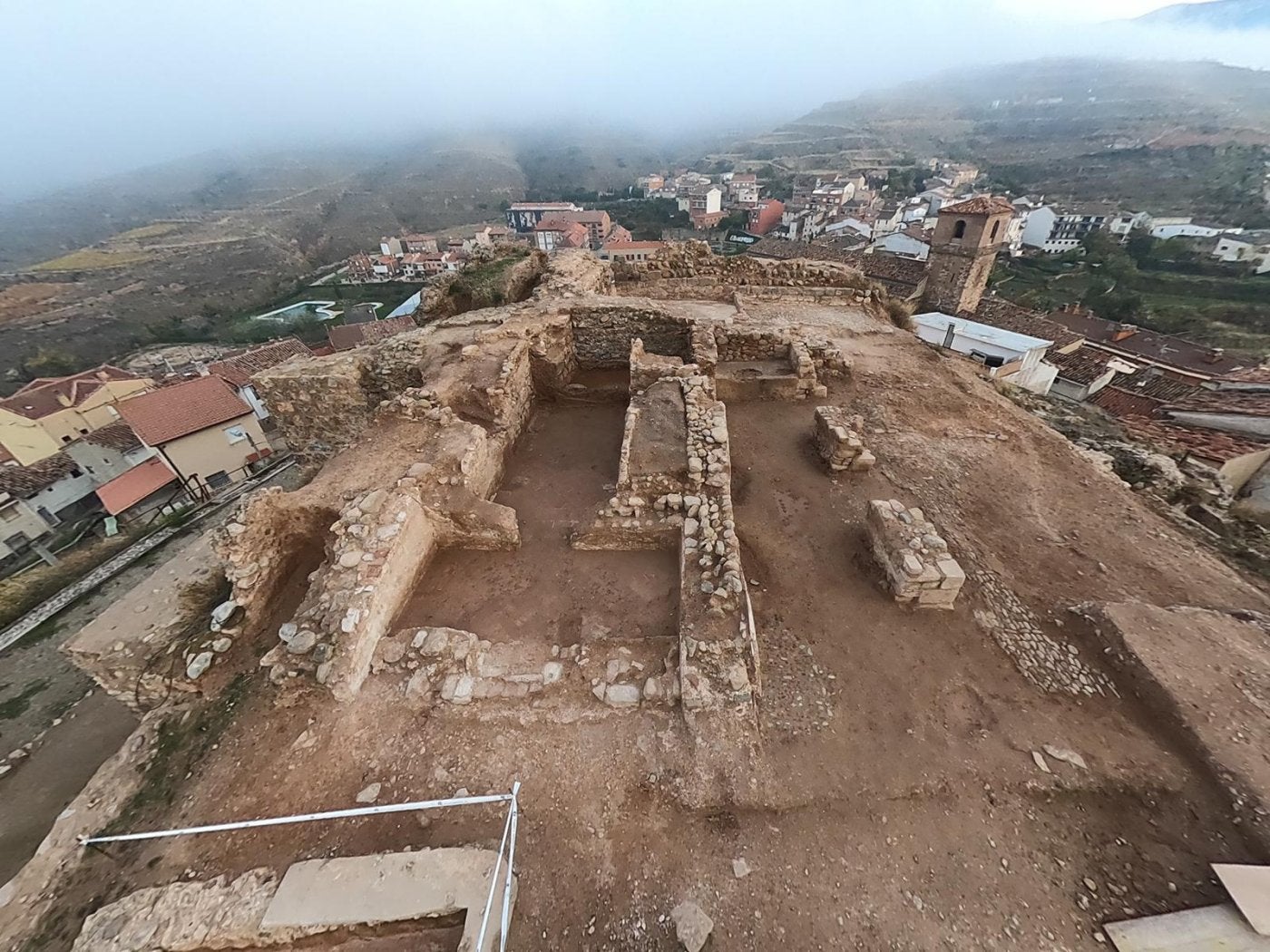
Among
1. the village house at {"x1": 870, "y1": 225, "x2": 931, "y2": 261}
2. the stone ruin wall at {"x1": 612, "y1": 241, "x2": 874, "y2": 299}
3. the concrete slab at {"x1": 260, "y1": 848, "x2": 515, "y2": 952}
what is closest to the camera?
the concrete slab at {"x1": 260, "y1": 848, "x2": 515, "y2": 952}

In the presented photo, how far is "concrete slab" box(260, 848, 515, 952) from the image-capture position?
11.3 ft

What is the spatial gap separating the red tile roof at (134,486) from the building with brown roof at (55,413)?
3.79m

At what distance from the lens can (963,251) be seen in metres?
26.3

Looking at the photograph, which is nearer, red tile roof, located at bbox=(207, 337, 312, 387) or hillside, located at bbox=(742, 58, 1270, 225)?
red tile roof, located at bbox=(207, 337, 312, 387)

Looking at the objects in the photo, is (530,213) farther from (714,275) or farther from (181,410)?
(714,275)

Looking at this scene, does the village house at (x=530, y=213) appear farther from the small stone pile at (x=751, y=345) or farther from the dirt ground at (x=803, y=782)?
the dirt ground at (x=803, y=782)

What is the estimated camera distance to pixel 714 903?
12.1 ft

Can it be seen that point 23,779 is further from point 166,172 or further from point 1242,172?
point 166,172

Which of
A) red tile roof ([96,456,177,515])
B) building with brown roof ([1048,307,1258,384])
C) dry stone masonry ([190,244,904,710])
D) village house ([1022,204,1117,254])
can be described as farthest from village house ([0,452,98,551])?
village house ([1022,204,1117,254])

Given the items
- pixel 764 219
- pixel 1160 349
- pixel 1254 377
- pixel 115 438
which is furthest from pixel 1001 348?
pixel 764 219

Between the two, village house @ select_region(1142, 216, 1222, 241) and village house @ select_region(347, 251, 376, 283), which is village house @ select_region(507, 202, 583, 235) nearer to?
village house @ select_region(347, 251, 376, 283)

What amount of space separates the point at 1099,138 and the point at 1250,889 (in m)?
165

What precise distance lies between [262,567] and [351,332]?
112 feet

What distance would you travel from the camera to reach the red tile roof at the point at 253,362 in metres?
25.6
